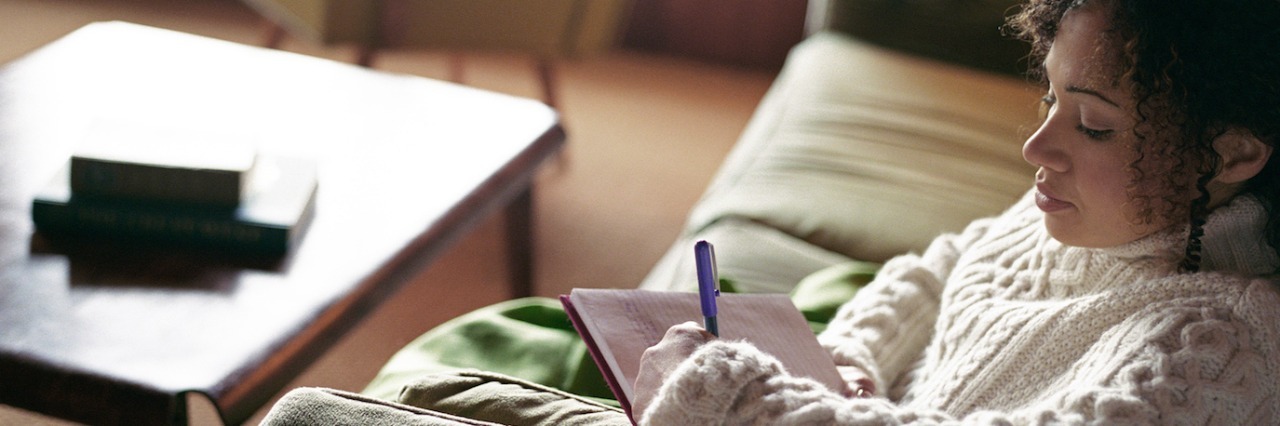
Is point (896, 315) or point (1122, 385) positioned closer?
point (1122, 385)

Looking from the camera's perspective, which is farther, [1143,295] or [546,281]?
[546,281]

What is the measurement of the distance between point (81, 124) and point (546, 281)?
0.93m

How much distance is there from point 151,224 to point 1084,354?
99 cm

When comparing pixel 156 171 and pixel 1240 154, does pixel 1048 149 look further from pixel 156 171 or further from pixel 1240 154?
pixel 156 171

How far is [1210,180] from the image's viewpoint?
2.96 ft

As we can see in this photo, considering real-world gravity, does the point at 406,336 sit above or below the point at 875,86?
below

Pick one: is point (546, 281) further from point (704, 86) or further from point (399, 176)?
point (704, 86)

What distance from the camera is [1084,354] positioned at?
93cm

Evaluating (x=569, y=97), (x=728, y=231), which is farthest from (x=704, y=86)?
(x=728, y=231)

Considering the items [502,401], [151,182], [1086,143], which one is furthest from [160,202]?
[1086,143]

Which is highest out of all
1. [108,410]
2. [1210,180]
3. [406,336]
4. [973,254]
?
[1210,180]

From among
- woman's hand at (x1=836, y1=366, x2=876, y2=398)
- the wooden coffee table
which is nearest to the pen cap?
woman's hand at (x1=836, y1=366, x2=876, y2=398)

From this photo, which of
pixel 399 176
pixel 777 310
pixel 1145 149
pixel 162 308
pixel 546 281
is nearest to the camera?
pixel 1145 149

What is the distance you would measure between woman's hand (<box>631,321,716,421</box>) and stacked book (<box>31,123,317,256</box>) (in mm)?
637
